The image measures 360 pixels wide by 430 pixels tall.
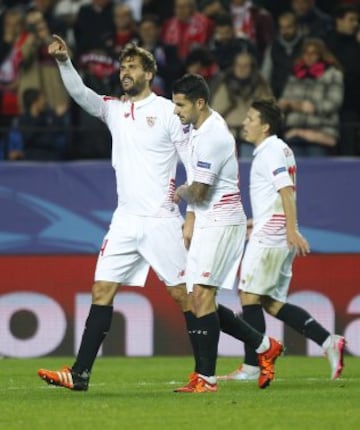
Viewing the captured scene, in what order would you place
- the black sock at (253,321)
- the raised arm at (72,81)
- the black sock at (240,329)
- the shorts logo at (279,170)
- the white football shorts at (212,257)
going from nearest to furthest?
the raised arm at (72,81) → the white football shorts at (212,257) → the black sock at (240,329) → the shorts logo at (279,170) → the black sock at (253,321)

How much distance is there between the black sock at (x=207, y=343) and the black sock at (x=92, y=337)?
2.11 ft

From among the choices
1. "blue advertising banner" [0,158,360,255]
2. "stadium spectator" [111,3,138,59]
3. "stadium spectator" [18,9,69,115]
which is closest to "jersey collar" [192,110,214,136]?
"blue advertising banner" [0,158,360,255]

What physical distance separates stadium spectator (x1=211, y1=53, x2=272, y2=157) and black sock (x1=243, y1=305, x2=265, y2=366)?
4389 mm

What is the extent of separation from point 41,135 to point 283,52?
2964 mm

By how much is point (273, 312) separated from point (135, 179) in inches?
80.9

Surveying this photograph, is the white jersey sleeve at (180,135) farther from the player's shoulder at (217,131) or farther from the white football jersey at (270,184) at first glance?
the white football jersey at (270,184)

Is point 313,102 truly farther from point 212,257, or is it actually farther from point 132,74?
point 212,257

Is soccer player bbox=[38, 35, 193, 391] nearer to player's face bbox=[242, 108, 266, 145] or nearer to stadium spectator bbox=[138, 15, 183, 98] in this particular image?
player's face bbox=[242, 108, 266, 145]

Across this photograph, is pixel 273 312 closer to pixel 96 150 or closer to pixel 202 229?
pixel 202 229

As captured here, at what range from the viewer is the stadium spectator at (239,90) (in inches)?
628

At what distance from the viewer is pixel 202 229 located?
10.4 metres

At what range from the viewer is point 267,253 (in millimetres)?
11727

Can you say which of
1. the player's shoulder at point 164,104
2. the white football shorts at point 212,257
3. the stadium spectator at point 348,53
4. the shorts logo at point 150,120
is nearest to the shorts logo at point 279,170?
the white football shorts at point 212,257

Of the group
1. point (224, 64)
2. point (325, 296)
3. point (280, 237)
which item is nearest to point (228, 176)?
point (280, 237)
